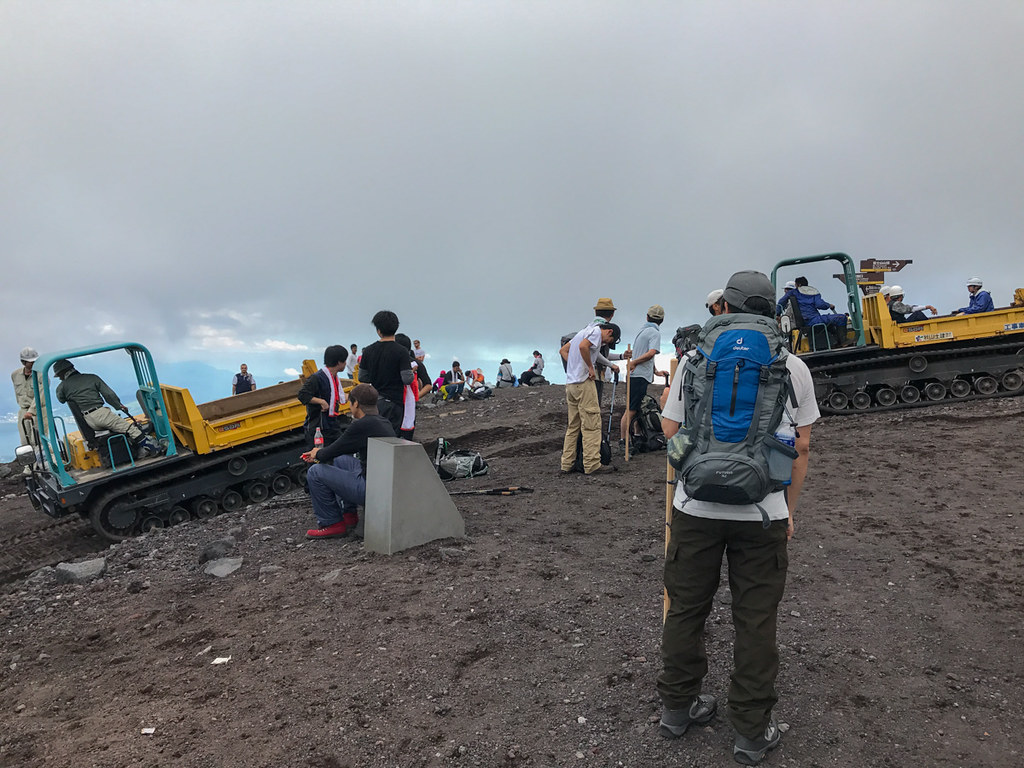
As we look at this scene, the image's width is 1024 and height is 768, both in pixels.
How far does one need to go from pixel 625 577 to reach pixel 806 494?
3244 mm

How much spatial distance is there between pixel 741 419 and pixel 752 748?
138 cm

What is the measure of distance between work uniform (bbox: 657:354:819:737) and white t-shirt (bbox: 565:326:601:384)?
18.0 ft

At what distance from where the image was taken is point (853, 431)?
442 inches

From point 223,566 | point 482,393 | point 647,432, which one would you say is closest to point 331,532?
Answer: point 223,566

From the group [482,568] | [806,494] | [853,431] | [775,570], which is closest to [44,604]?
[482,568]

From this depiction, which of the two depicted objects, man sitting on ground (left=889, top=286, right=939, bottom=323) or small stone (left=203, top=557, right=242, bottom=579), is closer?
small stone (left=203, top=557, right=242, bottom=579)

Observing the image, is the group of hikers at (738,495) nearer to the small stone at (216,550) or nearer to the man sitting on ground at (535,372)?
the small stone at (216,550)

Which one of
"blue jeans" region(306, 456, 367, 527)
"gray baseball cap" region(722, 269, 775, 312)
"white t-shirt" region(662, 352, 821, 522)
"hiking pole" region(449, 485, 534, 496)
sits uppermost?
"gray baseball cap" region(722, 269, 775, 312)

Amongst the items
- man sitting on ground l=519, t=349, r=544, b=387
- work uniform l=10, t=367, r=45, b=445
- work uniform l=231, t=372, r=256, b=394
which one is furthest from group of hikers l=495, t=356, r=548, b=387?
work uniform l=10, t=367, r=45, b=445

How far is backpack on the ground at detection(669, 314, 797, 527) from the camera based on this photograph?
9.22 ft

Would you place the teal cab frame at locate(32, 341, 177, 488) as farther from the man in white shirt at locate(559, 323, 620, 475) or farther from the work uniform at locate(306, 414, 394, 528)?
the man in white shirt at locate(559, 323, 620, 475)

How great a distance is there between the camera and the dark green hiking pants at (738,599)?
2.92m

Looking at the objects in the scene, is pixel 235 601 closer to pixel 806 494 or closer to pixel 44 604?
pixel 44 604

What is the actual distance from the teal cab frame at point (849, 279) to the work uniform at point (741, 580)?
10638mm
